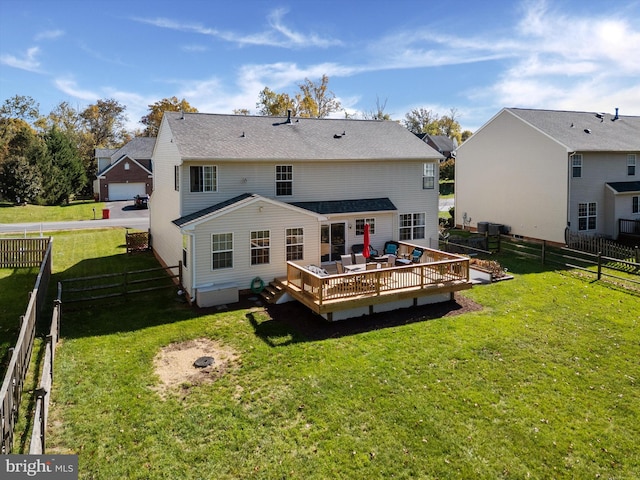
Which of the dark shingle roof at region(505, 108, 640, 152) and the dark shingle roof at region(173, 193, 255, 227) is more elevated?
the dark shingle roof at region(505, 108, 640, 152)

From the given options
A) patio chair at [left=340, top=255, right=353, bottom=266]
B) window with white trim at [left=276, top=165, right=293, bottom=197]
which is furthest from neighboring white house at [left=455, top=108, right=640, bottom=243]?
window with white trim at [left=276, top=165, right=293, bottom=197]

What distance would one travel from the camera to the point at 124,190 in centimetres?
4988

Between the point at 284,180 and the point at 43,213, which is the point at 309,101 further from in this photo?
the point at 284,180

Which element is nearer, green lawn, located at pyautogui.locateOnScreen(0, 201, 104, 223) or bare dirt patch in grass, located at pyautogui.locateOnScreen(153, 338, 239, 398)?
bare dirt patch in grass, located at pyautogui.locateOnScreen(153, 338, 239, 398)

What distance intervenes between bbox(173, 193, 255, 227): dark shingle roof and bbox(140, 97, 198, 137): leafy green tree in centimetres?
5243

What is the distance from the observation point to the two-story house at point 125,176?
48.8 metres

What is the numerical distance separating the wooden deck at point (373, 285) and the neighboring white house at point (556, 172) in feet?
43.4

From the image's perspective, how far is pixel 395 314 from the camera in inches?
574

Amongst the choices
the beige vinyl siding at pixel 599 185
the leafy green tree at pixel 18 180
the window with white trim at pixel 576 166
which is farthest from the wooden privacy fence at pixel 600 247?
the leafy green tree at pixel 18 180

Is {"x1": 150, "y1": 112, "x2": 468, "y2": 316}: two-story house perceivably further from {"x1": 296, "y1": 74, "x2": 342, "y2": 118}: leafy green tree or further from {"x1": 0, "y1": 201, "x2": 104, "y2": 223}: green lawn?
{"x1": 296, "y1": 74, "x2": 342, "y2": 118}: leafy green tree

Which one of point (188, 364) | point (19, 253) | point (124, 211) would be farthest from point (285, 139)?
point (124, 211)

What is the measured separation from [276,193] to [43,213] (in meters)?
31.9

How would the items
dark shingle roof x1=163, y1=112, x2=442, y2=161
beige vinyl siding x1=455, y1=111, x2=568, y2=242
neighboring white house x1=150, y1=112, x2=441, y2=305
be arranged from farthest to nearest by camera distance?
beige vinyl siding x1=455, y1=111, x2=568, y2=242 < dark shingle roof x1=163, y1=112, x2=442, y2=161 < neighboring white house x1=150, y1=112, x2=441, y2=305

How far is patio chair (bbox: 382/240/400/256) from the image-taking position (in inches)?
780
